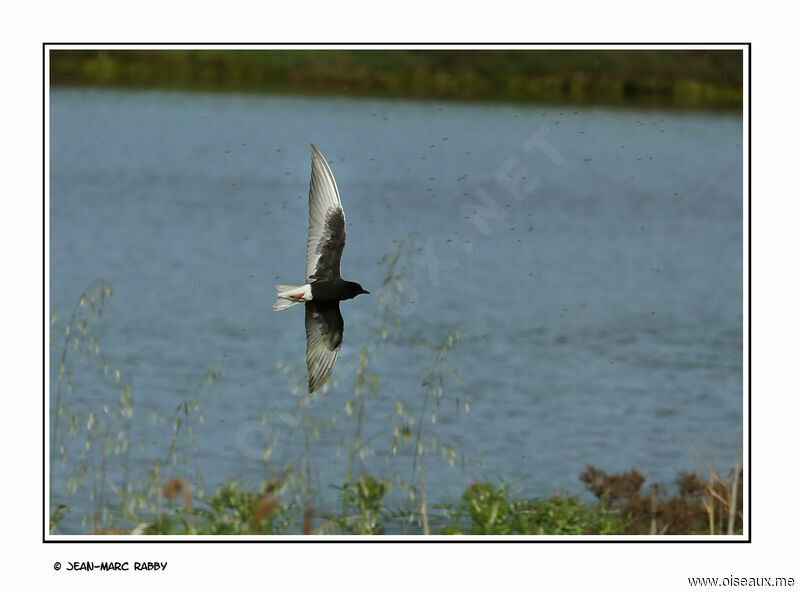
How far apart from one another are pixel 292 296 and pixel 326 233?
1.38 feet

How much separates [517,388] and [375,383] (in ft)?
17.9

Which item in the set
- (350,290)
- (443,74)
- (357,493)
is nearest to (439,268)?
Result: (350,290)

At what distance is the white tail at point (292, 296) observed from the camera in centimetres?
557

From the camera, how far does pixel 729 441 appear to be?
8492mm

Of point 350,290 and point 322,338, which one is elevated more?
point 350,290

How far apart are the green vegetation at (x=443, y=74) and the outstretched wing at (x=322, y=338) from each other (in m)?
20.9

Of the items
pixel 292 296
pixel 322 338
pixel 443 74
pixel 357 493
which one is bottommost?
pixel 357 493

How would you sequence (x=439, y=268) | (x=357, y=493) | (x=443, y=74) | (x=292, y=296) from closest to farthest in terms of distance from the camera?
(x=357, y=493) → (x=292, y=296) → (x=439, y=268) → (x=443, y=74)

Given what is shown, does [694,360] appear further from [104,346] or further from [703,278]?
[104,346]

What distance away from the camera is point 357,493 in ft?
16.5

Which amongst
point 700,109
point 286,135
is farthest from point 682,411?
point 700,109
